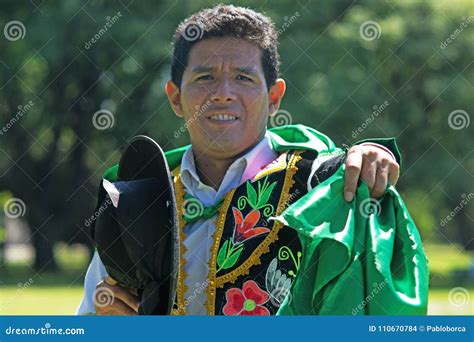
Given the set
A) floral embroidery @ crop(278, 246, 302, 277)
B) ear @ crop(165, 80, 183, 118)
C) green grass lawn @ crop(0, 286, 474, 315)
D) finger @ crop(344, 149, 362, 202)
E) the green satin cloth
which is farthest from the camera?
green grass lawn @ crop(0, 286, 474, 315)

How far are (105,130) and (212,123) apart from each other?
A: 60.4 feet

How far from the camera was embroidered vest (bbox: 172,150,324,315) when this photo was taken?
3.69 meters

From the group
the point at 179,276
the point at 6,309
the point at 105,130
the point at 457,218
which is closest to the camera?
the point at 179,276

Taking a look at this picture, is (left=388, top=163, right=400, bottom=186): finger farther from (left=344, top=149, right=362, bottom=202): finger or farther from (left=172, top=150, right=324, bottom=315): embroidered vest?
(left=172, top=150, right=324, bottom=315): embroidered vest

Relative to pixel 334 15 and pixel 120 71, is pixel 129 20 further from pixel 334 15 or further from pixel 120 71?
pixel 334 15

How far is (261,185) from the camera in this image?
384cm

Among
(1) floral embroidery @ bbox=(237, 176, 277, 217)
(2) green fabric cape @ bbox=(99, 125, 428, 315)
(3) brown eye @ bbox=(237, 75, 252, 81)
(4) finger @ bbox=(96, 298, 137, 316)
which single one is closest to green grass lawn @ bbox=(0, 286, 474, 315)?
(1) floral embroidery @ bbox=(237, 176, 277, 217)

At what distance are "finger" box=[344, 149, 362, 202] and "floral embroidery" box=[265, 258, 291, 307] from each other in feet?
1.74

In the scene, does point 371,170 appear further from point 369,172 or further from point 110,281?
point 110,281

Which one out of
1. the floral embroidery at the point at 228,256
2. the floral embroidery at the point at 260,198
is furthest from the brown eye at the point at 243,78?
the floral embroidery at the point at 228,256

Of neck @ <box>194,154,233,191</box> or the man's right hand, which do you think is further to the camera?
neck @ <box>194,154,233,191</box>

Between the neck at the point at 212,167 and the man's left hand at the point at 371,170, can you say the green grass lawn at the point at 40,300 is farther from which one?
the man's left hand at the point at 371,170

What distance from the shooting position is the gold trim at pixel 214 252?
3.75 m

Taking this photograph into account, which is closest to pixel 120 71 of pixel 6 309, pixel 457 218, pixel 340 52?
pixel 340 52
